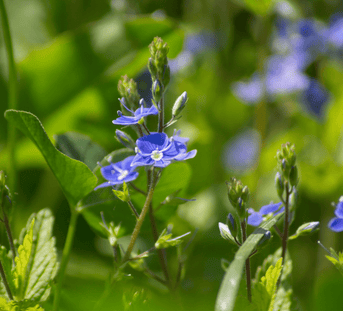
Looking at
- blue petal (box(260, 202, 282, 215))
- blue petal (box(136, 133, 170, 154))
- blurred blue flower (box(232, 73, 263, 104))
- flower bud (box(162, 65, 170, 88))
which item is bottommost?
blurred blue flower (box(232, 73, 263, 104))

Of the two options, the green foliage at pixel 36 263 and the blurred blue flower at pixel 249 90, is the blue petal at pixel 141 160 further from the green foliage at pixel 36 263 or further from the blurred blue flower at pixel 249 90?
the blurred blue flower at pixel 249 90

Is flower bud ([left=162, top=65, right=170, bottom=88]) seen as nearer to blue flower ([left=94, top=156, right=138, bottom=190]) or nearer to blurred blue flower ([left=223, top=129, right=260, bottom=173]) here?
blue flower ([left=94, top=156, right=138, bottom=190])

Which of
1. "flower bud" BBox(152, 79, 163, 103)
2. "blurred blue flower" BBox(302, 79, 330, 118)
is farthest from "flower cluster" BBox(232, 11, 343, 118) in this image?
"flower bud" BBox(152, 79, 163, 103)

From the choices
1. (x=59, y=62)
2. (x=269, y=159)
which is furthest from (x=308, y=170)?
(x=59, y=62)

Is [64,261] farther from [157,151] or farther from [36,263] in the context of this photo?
[157,151]

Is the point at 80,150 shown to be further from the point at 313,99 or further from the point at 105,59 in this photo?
the point at 313,99

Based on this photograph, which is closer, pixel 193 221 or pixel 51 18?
pixel 193 221

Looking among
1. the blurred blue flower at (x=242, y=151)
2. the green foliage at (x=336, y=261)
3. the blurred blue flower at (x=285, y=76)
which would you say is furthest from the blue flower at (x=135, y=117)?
the blurred blue flower at (x=285, y=76)
